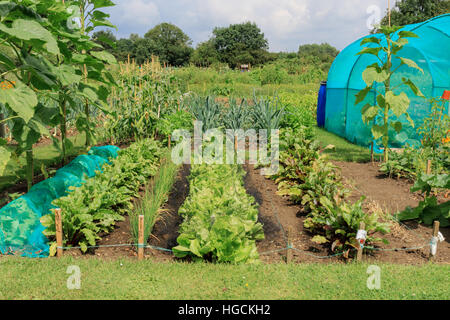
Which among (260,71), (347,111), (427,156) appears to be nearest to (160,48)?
(260,71)

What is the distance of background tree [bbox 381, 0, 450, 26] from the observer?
36781 millimetres

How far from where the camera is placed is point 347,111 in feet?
30.6

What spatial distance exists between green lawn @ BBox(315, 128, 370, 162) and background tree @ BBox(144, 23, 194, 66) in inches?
1757

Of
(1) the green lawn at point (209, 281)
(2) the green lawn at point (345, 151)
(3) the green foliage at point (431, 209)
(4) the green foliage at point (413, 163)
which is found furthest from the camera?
(2) the green lawn at point (345, 151)

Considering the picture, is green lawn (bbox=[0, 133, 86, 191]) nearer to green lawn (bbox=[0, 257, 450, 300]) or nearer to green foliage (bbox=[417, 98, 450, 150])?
green lawn (bbox=[0, 257, 450, 300])

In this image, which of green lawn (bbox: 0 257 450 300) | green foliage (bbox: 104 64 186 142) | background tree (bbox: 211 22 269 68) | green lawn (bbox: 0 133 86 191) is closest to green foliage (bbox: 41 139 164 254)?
green lawn (bbox: 0 257 450 300)

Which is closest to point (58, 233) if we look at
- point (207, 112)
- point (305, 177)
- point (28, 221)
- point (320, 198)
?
point (28, 221)

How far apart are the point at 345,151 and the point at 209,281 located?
585cm

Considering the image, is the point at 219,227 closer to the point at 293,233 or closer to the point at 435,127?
the point at 293,233

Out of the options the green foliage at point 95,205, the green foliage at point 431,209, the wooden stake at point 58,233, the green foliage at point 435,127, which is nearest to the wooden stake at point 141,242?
the green foliage at point 95,205

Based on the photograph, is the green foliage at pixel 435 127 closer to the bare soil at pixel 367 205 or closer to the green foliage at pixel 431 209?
the bare soil at pixel 367 205

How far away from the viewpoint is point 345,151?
26.2 feet

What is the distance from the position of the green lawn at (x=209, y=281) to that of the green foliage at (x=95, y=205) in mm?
365

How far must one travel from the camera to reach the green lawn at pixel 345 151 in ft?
23.8
